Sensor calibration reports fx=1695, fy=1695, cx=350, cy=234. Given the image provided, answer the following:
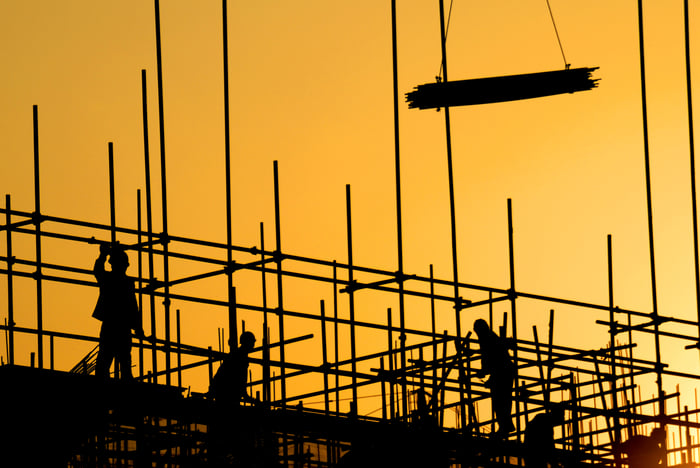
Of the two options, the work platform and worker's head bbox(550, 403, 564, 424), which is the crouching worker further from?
worker's head bbox(550, 403, 564, 424)

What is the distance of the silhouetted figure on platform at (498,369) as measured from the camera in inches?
691

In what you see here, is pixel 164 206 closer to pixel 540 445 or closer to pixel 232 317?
pixel 232 317

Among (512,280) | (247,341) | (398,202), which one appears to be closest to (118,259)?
(247,341)

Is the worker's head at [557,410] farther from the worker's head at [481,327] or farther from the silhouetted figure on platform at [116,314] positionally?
the silhouetted figure on platform at [116,314]

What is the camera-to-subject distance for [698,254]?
18.4m

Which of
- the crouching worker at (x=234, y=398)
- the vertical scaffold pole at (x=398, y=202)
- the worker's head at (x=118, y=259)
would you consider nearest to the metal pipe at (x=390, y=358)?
the vertical scaffold pole at (x=398, y=202)

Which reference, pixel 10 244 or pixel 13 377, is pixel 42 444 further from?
pixel 10 244

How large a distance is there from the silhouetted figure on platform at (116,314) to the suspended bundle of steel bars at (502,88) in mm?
6442

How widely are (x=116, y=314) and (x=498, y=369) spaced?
4.18m

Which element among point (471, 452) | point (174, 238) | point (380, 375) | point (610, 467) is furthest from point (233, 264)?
point (610, 467)

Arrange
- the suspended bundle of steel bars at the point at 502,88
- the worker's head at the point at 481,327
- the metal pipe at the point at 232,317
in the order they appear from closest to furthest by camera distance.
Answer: the metal pipe at the point at 232,317 → the worker's head at the point at 481,327 → the suspended bundle of steel bars at the point at 502,88

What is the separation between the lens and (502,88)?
21594 mm

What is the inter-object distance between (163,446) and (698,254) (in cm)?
622

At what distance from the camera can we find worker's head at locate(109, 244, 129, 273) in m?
15.8
